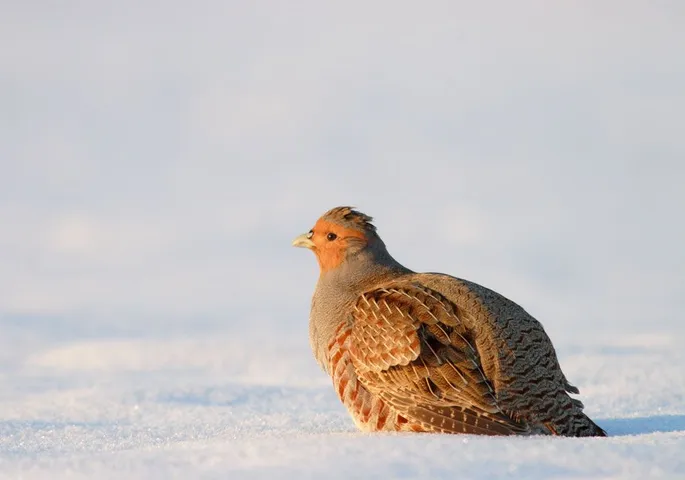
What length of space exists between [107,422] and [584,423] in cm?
427

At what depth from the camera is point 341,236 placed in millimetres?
7746

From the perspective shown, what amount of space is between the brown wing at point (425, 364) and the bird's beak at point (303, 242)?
3.43ft

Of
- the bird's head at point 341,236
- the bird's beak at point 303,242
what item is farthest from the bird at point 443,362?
the bird's beak at point 303,242

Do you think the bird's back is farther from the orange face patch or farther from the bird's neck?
the orange face patch

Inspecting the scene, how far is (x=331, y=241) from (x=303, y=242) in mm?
299

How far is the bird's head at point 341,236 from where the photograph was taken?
7.69 m

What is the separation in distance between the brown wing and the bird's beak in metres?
1.05

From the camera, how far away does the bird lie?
21.4 ft

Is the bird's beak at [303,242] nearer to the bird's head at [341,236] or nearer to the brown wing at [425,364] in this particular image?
the bird's head at [341,236]

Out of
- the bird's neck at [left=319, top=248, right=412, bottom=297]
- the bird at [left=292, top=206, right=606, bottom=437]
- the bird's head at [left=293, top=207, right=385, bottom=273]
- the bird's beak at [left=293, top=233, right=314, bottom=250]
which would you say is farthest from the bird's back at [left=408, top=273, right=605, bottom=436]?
the bird's beak at [left=293, top=233, right=314, bottom=250]

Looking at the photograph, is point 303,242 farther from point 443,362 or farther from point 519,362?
point 519,362

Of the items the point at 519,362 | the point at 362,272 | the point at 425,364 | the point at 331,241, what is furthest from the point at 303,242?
the point at 519,362

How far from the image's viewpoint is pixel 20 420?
8844 mm

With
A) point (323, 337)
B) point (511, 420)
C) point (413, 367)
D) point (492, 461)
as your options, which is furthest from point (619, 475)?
point (323, 337)
